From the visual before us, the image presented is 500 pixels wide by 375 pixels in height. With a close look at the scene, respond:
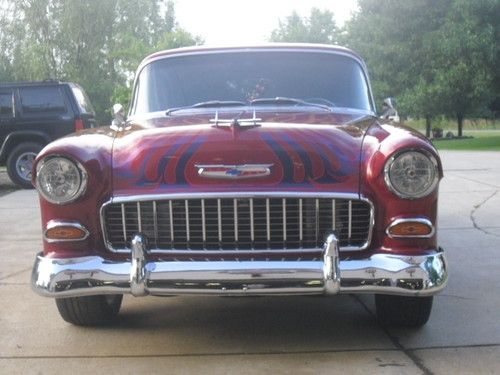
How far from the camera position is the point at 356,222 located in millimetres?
4414

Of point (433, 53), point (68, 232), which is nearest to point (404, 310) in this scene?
point (68, 232)

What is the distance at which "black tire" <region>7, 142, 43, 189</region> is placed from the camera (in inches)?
583

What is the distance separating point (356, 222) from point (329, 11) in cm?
6443

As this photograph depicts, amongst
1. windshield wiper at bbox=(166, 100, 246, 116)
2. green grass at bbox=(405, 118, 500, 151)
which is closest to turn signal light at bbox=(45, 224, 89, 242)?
windshield wiper at bbox=(166, 100, 246, 116)

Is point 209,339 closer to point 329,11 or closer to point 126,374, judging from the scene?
point 126,374

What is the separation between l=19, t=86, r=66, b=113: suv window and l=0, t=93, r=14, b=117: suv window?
20 cm

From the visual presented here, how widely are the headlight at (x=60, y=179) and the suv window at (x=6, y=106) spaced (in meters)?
10.7

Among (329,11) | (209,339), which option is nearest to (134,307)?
(209,339)

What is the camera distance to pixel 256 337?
4938mm

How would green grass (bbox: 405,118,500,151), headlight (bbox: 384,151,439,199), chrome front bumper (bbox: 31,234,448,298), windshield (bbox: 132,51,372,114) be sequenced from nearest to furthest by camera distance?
1. chrome front bumper (bbox: 31,234,448,298)
2. headlight (bbox: 384,151,439,199)
3. windshield (bbox: 132,51,372,114)
4. green grass (bbox: 405,118,500,151)

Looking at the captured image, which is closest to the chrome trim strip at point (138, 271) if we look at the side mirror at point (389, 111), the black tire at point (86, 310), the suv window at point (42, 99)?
the black tire at point (86, 310)

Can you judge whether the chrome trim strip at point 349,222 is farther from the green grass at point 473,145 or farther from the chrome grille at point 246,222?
the green grass at point 473,145

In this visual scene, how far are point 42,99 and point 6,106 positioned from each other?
2.04 ft

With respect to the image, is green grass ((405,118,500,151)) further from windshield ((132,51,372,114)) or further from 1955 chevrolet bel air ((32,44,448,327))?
1955 chevrolet bel air ((32,44,448,327))
